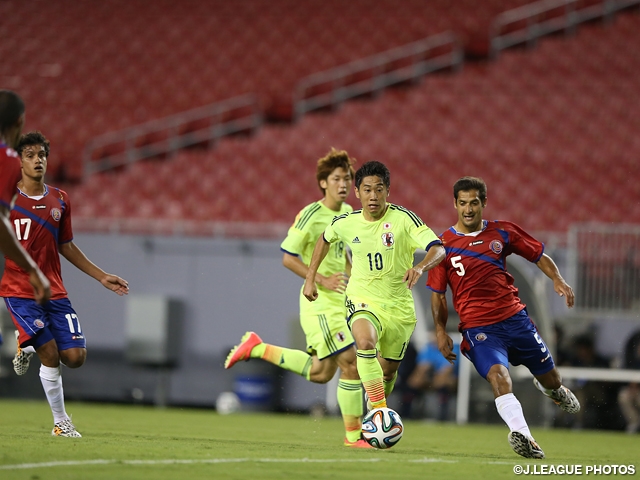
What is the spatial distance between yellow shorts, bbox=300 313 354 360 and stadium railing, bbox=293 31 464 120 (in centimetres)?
1228

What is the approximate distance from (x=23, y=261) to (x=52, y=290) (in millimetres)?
1985

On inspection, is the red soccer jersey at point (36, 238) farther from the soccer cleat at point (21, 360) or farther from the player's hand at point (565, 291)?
the player's hand at point (565, 291)

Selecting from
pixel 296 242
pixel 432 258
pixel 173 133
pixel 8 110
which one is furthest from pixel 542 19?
pixel 8 110

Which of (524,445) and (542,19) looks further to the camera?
(542,19)

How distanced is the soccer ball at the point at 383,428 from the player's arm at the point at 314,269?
3.78 ft

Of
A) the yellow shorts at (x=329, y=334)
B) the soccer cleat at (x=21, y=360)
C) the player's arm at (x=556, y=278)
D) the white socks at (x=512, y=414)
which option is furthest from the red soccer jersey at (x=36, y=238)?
the player's arm at (x=556, y=278)

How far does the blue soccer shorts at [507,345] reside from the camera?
737 centimetres

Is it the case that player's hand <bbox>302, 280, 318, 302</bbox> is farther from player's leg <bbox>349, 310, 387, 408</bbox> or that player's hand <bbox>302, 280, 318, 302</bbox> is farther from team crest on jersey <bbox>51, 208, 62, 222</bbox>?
team crest on jersey <bbox>51, 208, 62, 222</bbox>

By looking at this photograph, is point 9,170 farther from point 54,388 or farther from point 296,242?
point 296,242

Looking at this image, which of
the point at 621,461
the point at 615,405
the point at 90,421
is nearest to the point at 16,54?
the point at 90,421

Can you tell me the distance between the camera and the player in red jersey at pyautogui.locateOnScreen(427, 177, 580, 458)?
7.46m

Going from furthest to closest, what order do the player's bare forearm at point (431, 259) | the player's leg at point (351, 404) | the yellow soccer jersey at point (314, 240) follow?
the yellow soccer jersey at point (314, 240) < the player's leg at point (351, 404) < the player's bare forearm at point (431, 259)

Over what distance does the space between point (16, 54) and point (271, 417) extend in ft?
42.6

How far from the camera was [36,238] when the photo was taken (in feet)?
24.8
